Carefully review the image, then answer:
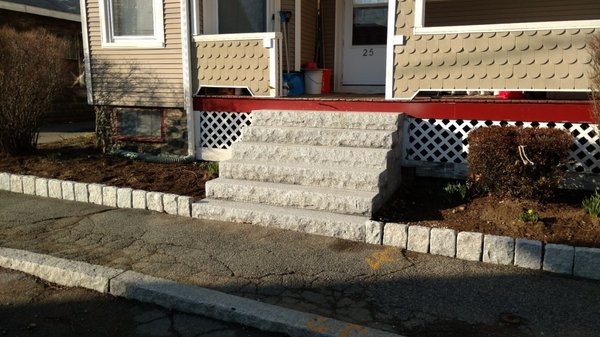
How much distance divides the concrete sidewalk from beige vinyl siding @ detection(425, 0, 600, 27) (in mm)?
5708

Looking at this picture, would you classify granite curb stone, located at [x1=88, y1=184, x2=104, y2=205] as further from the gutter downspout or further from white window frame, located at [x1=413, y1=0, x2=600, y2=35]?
white window frame, located at [x1=413, y1=0, x2=600, y2=35]

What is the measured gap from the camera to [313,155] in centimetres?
579

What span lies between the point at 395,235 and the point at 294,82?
15.3ft

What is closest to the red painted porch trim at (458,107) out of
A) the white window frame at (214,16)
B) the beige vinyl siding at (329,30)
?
the white window frame at (214,16)

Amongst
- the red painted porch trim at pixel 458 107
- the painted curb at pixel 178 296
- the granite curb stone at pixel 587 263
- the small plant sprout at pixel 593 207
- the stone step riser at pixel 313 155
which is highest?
the red painted porch trim at pixel 458 107

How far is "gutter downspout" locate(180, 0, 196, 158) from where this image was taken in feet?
25.3

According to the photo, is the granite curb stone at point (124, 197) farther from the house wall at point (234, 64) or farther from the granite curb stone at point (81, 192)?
the house wall at point (234, 64)

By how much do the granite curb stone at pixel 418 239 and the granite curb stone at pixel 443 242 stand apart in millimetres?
45

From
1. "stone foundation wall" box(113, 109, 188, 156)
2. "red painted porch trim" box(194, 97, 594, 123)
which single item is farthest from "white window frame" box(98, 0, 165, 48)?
"red painted porch trim" box(194, 97, 594, 123)

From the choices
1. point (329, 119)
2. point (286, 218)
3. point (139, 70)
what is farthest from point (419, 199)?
point (139, 70)

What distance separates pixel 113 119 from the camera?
863 cm

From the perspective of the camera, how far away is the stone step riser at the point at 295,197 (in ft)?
16.1

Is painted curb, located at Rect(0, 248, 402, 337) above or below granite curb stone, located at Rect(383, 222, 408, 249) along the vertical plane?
below

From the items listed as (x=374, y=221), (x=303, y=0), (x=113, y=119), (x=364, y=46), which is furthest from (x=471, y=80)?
(x=113, y=119)
